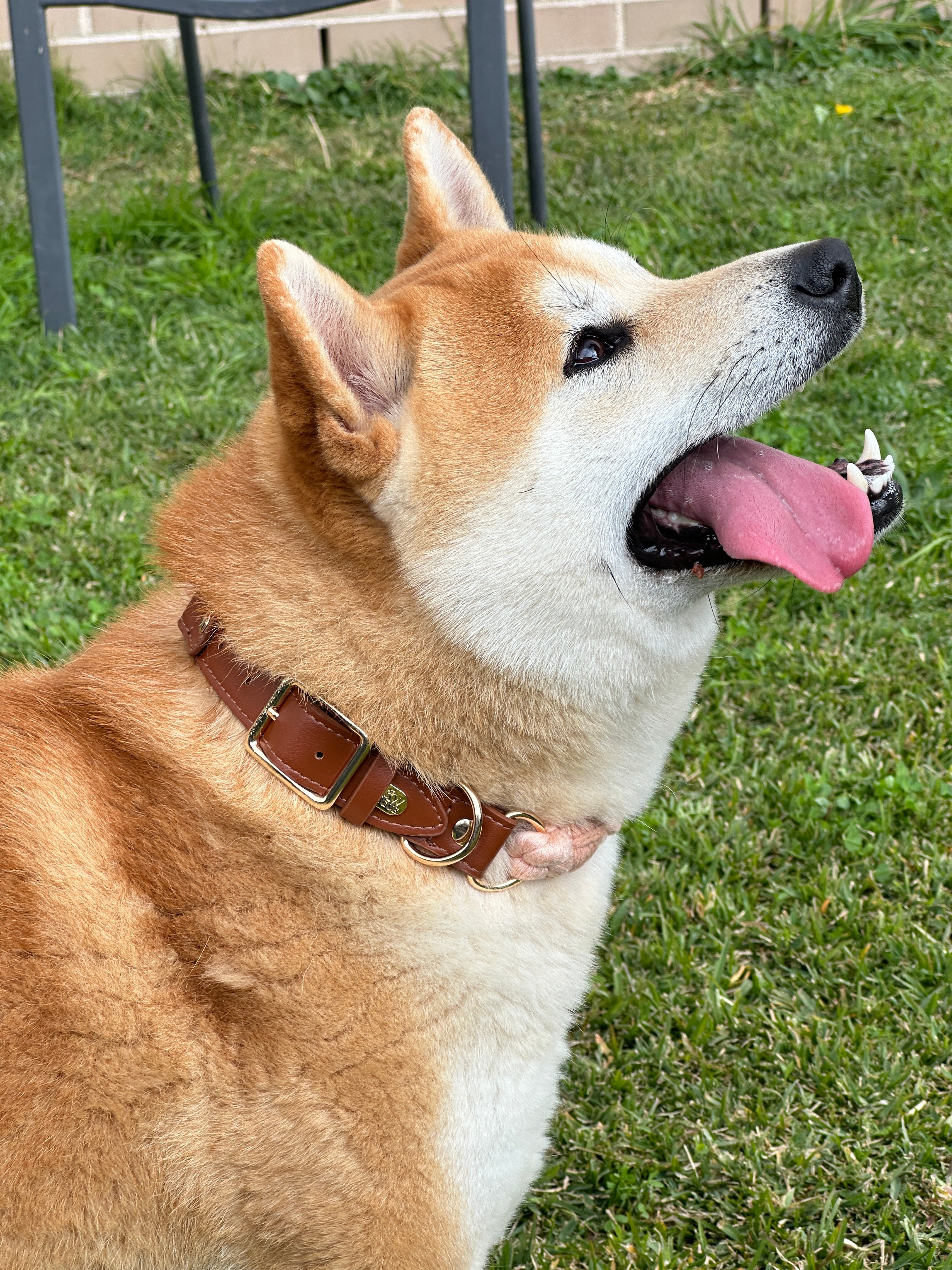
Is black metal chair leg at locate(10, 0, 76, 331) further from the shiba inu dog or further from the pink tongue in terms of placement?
the pink tongue

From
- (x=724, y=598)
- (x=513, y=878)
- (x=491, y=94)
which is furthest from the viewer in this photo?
(x=491, y=94)

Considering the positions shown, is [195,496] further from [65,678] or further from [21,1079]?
[21,1079]

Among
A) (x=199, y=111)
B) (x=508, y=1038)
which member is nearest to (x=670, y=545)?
(x=508, y=1038)

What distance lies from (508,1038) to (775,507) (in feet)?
3.15

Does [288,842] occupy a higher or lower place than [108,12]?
lower

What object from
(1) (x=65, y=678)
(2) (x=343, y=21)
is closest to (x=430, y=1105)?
(1) (x=65, y=678)

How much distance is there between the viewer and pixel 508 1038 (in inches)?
78.4

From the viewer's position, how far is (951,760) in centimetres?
333


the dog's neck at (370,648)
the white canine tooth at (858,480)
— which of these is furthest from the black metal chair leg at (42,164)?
the white canine tooth at (858,480)

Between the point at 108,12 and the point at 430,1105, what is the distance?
268 inches

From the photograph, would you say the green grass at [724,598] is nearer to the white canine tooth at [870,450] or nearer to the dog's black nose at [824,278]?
the white canine tooth at [870,450]

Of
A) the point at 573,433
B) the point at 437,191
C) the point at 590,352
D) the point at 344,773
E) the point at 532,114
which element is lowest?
the point at 344,773

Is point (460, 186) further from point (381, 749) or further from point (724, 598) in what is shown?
point (724, 598)

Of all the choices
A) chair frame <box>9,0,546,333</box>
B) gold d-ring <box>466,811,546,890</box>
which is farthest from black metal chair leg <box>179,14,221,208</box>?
gold d-ring <box>466,811,546,890</box>
